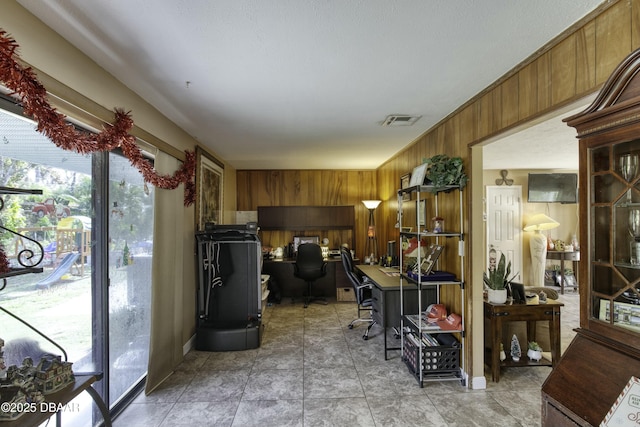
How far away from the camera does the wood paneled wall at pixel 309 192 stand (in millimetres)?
5734

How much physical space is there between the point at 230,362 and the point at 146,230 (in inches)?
63.5

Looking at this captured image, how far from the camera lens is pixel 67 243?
1.84 m

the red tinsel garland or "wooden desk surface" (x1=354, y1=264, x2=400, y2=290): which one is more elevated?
the red tinsel garland

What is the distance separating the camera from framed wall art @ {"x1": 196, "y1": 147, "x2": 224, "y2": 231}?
3615 millimetres

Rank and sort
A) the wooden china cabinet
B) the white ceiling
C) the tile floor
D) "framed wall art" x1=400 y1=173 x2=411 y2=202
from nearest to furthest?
the wooden china cabinet, the white ceiling, the tile floor, "framed wall art" x1=400 y1=173 x2=411 y2=202

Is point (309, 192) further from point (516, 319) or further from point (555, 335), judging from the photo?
point (555, 335)

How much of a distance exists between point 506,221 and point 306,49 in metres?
5.82

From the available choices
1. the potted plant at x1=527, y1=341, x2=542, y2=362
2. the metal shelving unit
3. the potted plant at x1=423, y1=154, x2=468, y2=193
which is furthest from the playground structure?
the potted plant at x1=527, y1=341, x2=542, y2=362

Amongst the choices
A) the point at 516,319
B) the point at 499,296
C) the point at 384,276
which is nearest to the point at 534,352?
the point at 516,319

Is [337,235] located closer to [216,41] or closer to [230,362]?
[230,362]

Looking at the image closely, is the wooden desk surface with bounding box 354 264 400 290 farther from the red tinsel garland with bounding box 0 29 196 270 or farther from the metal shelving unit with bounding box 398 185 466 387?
the red tinsel garland with bounding box 0 29 196 270

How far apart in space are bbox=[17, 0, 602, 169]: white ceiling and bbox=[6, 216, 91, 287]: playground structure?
1.06 meters

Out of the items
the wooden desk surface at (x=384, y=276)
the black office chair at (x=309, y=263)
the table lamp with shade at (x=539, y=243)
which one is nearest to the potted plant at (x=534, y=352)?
the wooden desk surface at (x=384, y=276)

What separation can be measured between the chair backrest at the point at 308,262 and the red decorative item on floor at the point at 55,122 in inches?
110
